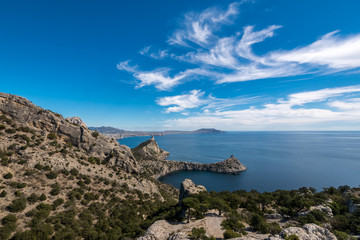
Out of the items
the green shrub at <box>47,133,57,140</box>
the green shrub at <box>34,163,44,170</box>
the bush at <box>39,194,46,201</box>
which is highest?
the green shrub at <box>47,133,57,140</box>

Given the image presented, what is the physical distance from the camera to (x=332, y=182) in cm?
9438

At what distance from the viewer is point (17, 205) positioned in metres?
26.3

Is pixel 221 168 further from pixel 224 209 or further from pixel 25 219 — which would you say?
pixel 25 219

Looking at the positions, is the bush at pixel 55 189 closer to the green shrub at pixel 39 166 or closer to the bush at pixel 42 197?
the bush at pixel 42 197

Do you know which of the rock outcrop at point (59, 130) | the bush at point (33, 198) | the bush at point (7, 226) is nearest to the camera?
the bush at point (7, 226)

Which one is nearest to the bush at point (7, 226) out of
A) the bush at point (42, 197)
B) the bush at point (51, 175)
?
the bush at point (42, 197)

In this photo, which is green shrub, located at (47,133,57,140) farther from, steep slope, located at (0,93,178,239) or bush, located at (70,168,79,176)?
bush, located at (70,168,79,176)

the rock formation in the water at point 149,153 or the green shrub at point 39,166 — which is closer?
the green shrub at point 39,166

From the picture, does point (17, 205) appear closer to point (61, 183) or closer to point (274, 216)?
point (61, 183)

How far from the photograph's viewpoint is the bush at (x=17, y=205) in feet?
84.9

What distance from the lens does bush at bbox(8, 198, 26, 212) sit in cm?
2589

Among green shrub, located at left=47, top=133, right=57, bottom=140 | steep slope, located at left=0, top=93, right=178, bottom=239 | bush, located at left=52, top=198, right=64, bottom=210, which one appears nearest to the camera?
steep slope, located at left=0, top=93, right=178, bottom=239

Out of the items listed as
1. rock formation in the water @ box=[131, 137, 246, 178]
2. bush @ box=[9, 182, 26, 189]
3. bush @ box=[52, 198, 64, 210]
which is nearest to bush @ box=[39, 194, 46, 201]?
bush @ box=[52, 198, 64, 210]

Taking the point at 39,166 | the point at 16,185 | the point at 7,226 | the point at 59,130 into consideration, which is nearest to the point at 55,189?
the point at 16,185
